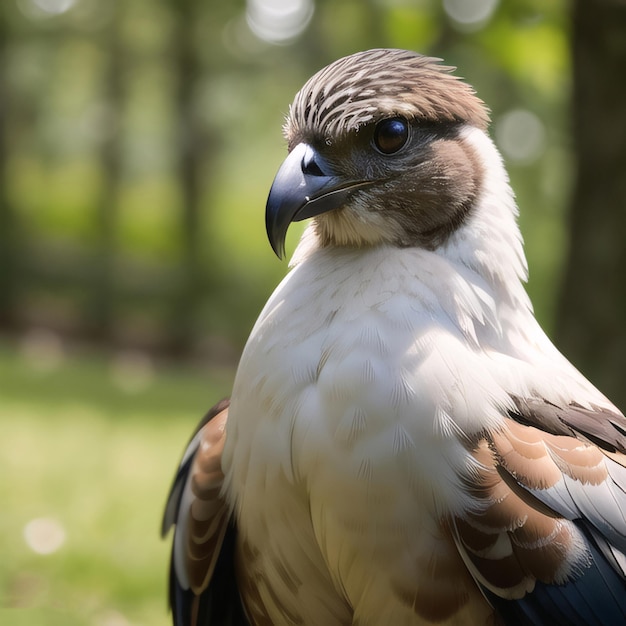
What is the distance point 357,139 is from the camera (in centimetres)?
207

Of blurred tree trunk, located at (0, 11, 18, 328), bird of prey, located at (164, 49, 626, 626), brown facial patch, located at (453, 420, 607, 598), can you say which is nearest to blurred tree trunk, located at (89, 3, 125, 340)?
blurred tree trunk, located at (0, 11, 18, 328)

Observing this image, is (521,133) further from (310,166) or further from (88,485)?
(310,166)

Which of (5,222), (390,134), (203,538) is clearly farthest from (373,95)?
(5,222)

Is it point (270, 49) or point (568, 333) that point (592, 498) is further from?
point (270, 49)

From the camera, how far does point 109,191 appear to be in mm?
12711

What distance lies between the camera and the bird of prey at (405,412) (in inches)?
74.0

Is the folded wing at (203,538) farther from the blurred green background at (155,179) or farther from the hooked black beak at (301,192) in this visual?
the blurred green background at (155,179)

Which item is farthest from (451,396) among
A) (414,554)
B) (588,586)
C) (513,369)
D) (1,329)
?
(1,329)

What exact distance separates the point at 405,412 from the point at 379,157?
0.62 meters

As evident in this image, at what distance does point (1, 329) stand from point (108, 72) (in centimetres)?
394

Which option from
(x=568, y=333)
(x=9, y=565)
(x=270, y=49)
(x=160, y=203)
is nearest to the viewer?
(x=9, y=565)

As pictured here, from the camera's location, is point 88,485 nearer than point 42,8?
Yes

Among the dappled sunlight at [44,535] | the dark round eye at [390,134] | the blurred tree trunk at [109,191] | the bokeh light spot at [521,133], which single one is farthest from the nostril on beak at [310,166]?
the blurred tree trunk at [109,191]

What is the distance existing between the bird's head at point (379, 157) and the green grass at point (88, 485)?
7.09 feet
